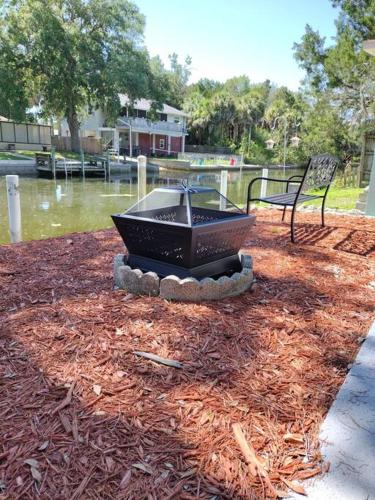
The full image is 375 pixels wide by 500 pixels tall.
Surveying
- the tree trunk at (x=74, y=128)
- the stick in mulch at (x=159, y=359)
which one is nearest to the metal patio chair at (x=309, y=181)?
the stick in mulch at (x=159, y=359)

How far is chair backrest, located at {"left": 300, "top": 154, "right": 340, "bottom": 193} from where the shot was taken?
4895mm

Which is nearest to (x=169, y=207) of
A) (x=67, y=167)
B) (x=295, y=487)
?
(x=295, y=487)

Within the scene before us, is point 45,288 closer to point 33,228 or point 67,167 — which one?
point 33,228

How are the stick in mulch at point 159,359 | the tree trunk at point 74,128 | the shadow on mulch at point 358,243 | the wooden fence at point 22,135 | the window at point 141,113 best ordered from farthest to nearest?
the window at point 141,113, the wooden fence at point 22,135, the tree trunk at point 74,128, the shadow on mulch at point 358,243, the stick in mulch at point 159,359

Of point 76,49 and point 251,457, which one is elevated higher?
point 76,49

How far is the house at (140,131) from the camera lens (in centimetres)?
3756

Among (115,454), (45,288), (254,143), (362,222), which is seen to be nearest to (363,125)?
(362,222)

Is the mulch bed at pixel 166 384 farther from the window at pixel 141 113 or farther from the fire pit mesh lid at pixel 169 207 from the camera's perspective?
the window at pixel 141 113

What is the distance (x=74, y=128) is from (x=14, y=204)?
88.0 feet

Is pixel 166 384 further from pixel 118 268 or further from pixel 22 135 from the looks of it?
pixel 22 135

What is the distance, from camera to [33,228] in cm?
1009

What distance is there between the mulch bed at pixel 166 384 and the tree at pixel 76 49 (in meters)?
25.0

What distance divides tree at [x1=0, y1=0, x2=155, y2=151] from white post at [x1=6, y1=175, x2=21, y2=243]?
71.6 ft

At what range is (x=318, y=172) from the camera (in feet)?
17.5
